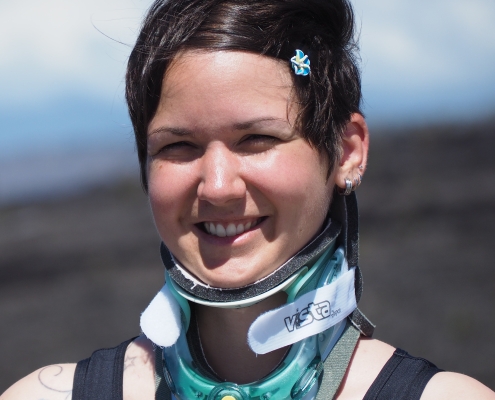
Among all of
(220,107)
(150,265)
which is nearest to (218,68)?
(220,107)

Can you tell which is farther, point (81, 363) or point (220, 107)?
point (81, 363)

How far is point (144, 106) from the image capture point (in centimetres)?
252

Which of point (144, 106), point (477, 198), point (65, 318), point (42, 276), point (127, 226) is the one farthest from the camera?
point (127, 226)

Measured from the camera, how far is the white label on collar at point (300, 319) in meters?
2.37

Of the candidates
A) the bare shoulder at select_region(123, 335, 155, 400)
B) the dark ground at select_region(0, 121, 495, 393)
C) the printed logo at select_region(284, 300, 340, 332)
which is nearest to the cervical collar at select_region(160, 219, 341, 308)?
the printed logo at select_region(284, 300, 340, 332)

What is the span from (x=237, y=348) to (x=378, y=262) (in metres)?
8.20

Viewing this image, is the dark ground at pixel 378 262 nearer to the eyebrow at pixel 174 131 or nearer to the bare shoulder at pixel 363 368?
the bare shoulder at pixel 363 368

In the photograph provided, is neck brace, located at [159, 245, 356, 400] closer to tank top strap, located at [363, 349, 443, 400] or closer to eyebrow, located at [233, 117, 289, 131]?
tank top strap, located at [363, 349, 443, 400]

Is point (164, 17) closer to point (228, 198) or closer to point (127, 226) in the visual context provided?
point (228, 198)

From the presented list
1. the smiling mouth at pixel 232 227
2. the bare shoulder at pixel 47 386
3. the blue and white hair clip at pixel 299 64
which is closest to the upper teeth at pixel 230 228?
the smiling mouth at pixel 232 227

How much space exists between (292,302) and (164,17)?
1.09m

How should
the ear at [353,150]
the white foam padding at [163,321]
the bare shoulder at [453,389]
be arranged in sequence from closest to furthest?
the bare shoulder at [453,389] → the white foam padding at [163,321] → the ear at [353,150]

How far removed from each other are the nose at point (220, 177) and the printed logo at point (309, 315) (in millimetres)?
444

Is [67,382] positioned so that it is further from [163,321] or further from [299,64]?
[299,64]
